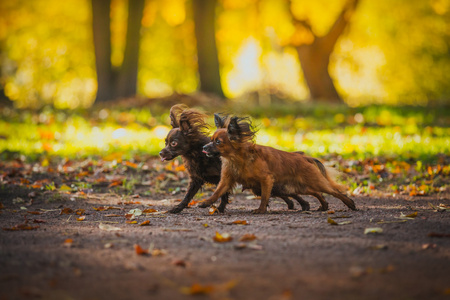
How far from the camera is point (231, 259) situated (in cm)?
401

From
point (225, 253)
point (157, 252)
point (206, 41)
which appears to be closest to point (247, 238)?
point (225, 253)

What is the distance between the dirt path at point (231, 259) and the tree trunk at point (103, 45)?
48.9 feet

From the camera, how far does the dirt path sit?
3.30 metres

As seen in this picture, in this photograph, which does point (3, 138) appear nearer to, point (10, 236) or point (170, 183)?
point (170, 183)

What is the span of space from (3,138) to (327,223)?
35.6 ft

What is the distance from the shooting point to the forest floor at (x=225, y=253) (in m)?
3.32

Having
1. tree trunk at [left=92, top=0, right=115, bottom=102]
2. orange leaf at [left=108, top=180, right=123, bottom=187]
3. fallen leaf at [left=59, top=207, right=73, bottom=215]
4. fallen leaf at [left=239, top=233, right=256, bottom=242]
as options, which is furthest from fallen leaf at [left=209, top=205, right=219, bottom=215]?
tree trunk at [left=92, top=0, right=115, bottom=102]

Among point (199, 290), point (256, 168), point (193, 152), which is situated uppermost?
point (193, 152)

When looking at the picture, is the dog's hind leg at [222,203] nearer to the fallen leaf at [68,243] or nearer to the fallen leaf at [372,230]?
the fallen leaf at [372,230]

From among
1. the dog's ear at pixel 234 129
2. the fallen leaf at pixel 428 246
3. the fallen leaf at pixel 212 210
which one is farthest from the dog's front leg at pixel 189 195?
the fallen leaf at pixel 428 246

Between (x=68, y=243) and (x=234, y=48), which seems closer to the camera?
(x=68, y=243)

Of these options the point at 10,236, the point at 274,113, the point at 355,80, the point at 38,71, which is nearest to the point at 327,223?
the point at 10,236

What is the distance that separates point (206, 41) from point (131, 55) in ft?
10.3

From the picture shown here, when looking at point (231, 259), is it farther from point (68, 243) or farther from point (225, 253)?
point (68, 243)
